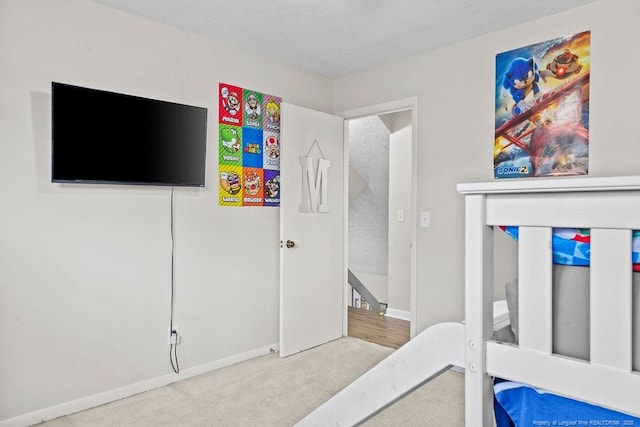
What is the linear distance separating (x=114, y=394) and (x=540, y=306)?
2.51m

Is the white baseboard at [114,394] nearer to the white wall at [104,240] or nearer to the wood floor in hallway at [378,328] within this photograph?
the white wall at [104,240]

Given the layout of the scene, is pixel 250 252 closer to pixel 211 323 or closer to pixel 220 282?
pixel 220 282

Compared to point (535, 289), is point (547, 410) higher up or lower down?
lower down

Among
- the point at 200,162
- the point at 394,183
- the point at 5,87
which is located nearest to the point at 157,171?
the point at 200,162

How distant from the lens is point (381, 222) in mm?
4832

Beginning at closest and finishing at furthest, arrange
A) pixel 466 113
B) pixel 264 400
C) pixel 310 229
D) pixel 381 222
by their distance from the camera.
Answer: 1. pixel 264 400
2. pixel 466 113
3. pixel 310 229
4. pixel 381 222

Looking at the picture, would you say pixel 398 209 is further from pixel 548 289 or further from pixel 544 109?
pixel 548 289

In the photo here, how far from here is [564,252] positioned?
86 cm

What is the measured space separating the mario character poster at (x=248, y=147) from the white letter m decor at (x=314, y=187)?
21cm

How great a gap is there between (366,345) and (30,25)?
317cm

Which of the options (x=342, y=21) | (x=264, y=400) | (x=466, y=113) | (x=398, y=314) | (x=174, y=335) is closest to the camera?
(x=264, y=400)

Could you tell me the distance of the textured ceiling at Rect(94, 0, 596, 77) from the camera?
2.39 metres

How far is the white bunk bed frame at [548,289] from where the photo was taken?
0.78 metres

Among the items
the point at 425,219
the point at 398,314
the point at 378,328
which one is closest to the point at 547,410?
the point at 425,219
